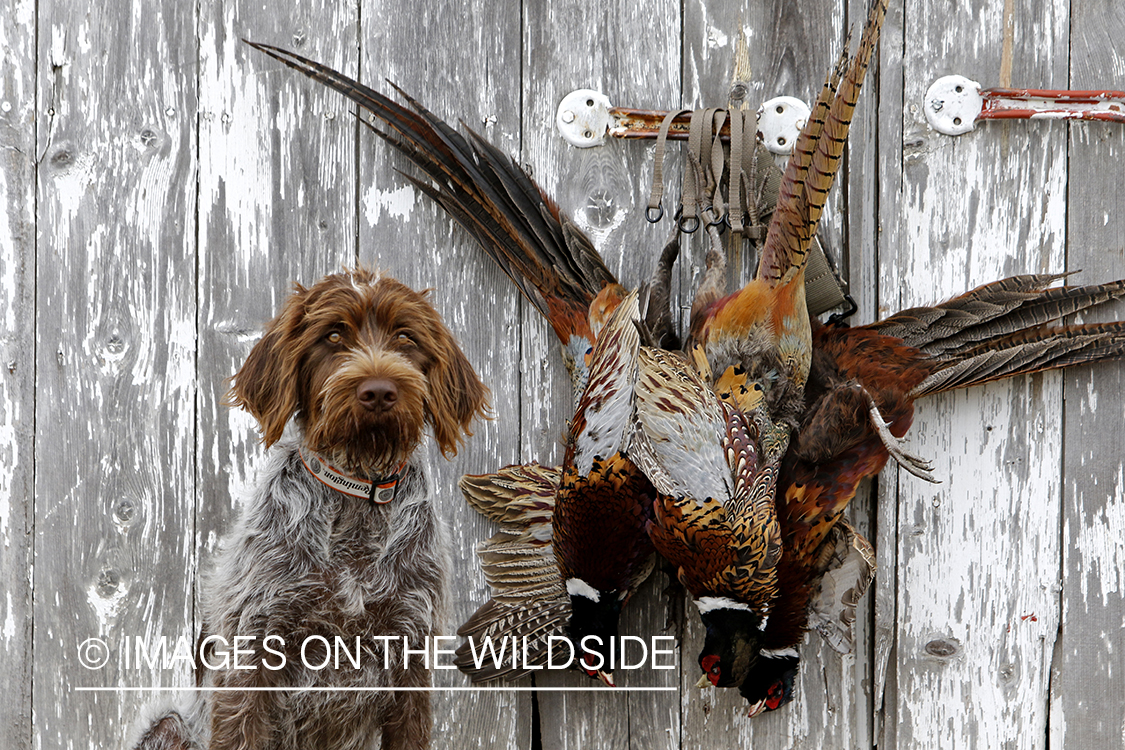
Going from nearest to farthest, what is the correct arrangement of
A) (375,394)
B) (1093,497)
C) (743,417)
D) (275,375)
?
(375,394) → (275,375) → (743,417) → (1093,497)

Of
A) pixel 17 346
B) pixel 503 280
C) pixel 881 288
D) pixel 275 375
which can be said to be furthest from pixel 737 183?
pixel 17 346

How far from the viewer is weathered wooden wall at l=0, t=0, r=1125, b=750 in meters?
2.04

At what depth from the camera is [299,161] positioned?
2053 millimetres

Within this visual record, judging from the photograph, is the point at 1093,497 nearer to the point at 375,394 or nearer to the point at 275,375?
the point at 375,394

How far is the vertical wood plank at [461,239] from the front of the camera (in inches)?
80.4

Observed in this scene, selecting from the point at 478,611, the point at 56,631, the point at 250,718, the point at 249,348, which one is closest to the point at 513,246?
the point at 249,348

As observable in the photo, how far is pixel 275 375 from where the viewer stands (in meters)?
1.60

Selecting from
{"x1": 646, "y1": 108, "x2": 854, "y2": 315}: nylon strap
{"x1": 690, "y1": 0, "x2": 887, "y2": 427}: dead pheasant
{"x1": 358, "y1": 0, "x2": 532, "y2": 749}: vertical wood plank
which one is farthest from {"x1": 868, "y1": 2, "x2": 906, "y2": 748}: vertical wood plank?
{"x1": 358, "y1": 0, "x2": 532, "y2": 749}: vertical wood plank

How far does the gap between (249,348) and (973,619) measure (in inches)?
71.0

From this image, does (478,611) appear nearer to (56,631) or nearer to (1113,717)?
(56,631)

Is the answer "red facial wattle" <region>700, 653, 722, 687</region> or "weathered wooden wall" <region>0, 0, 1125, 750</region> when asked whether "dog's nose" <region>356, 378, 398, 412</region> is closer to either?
"weathered wooden wall" <region>0, 0, 1125, 750</region>

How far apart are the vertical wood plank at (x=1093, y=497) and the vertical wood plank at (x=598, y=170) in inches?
36.8

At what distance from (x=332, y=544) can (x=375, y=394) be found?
0.33 m

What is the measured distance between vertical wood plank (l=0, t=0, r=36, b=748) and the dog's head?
2.57 feet
